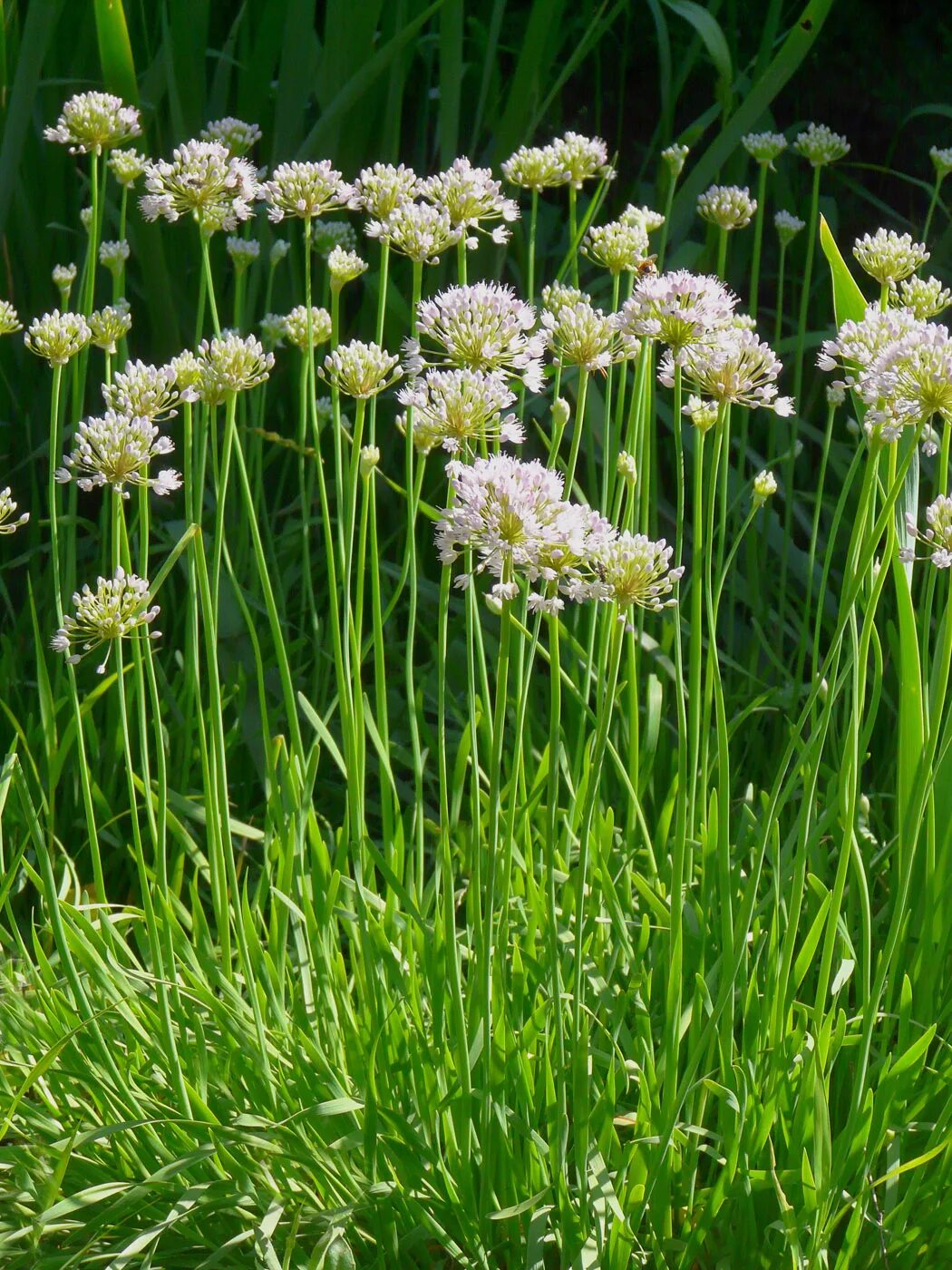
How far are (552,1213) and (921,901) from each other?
2.06 feet

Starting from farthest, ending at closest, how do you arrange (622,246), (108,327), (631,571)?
1. (108,327)
2. (622,246)
3. (631,571)

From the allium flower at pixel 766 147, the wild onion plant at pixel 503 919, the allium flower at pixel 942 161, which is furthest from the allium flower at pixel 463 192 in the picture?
the allium flower at pixel 942 161

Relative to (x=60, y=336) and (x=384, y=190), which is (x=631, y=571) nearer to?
(x=384, y=190)

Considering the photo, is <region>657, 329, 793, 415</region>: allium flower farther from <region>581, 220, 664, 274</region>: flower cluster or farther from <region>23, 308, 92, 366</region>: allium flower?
<region>23, 308, 92, 366</region>: allium flower

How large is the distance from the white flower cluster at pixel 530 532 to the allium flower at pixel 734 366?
245 mm

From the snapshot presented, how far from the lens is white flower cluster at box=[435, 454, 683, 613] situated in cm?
113

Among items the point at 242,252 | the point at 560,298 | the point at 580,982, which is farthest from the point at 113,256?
the point at 580,982

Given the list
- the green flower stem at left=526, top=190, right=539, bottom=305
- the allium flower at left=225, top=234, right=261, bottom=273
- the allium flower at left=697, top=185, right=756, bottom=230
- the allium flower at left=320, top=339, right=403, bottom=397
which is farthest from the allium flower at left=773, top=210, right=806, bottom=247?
the allium flower at left=320, top=339, right=403, bottom=397

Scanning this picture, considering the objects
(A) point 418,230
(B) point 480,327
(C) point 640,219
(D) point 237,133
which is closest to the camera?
(B) point 480,327

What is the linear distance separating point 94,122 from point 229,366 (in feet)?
2.08

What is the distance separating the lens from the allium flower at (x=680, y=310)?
1.38 meters

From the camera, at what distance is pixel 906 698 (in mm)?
1707

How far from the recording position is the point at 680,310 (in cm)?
138

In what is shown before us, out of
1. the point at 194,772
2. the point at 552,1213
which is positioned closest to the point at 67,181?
the point at 194,772
